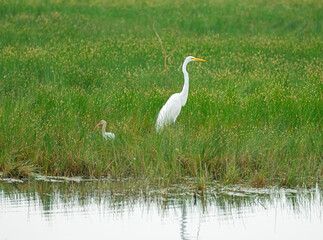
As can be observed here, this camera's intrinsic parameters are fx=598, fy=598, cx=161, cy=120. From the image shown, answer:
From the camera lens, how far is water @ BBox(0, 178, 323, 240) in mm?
6234

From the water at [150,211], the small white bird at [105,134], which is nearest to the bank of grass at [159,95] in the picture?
the small white bird at [105,134]

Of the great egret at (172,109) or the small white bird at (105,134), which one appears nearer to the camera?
the small white bird at (105,134)

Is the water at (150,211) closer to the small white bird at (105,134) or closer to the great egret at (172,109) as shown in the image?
the small white bird at (105,134)

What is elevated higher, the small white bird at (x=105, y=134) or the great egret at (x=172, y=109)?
the great egret at (x=172, y=109)

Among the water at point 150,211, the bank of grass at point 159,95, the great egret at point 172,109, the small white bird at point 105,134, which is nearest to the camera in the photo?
the water at point 150,211

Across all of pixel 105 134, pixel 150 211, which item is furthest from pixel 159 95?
pixel 150 211

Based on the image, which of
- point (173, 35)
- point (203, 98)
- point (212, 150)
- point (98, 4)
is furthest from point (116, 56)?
point (98, 4)

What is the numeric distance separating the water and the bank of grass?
30 cm

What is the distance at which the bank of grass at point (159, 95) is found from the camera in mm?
7969

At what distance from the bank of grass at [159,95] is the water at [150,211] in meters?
0.30

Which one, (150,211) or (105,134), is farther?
(105,134)

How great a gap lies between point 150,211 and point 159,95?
14.5 feet

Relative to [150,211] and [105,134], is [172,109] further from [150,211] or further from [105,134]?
[150,211]

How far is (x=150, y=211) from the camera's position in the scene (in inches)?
268
